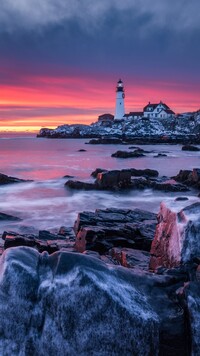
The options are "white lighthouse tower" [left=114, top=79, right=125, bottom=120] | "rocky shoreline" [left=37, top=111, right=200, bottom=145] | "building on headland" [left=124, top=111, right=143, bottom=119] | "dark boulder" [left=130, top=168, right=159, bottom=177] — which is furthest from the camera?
"building on headland" [left=124, top=111, right=143, bottom=119]

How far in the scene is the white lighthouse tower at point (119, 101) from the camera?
98000mm

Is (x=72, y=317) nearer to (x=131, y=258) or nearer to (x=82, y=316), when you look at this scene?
(x=82, y=316)

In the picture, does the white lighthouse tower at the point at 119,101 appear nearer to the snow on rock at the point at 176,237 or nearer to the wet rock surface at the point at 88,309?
the snow on rock at the point at 176,237

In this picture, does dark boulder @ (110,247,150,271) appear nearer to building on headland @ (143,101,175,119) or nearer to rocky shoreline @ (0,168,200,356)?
rocky shoreline @ (0,168,200,356)

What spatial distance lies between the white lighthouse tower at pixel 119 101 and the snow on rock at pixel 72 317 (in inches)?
3846

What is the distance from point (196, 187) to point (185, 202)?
1419cm

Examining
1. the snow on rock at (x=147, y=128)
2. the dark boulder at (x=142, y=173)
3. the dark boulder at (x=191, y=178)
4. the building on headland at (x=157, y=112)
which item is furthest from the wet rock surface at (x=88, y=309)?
the building on headland at (x=157, y=112)

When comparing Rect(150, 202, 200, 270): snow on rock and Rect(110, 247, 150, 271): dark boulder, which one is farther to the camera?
Rect(110, 247, 150, 271): dark boulder

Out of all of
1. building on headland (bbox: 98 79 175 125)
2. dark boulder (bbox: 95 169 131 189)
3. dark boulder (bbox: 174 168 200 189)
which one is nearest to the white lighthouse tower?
building on headland (bbox: 98 79 175 125)

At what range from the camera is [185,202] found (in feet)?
18.1

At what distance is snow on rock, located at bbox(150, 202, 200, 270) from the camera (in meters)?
4.55

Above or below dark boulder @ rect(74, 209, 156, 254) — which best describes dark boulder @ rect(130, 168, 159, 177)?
below

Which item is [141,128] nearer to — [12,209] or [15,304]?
[12,209]

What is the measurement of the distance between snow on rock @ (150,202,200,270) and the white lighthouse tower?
95.5m
